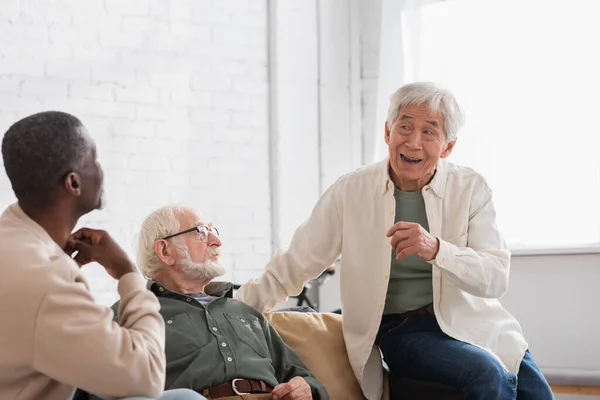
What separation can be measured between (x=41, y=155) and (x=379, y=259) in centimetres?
139

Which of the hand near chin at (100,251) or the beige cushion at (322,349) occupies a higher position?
the hand near chin at (100,251)

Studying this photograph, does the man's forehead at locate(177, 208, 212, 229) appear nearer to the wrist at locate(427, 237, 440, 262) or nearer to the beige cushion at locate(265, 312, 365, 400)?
the beige cushion at locate(265, 312, 365, 400)

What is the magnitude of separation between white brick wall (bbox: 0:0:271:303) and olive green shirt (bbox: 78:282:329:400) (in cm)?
186

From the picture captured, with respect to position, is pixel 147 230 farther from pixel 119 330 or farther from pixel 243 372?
pixel 119 330

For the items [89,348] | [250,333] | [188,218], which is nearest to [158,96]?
[188,218]

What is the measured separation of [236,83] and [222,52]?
187 millimetres

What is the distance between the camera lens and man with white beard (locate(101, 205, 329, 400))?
2.59 meters

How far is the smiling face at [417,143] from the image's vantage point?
2936 mm

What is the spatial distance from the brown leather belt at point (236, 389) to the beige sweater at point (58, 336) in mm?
738

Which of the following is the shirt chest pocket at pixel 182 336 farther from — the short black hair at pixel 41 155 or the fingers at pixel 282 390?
the short black hair at pixel 41 155

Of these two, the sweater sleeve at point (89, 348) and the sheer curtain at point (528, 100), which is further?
the sheer curtain at point (528, 100)

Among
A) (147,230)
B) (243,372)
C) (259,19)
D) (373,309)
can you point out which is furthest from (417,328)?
(259,19)

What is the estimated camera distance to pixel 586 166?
182 inches

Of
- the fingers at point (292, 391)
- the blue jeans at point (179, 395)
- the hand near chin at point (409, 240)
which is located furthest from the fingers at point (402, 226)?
the blue jeans at point (179, 395)
